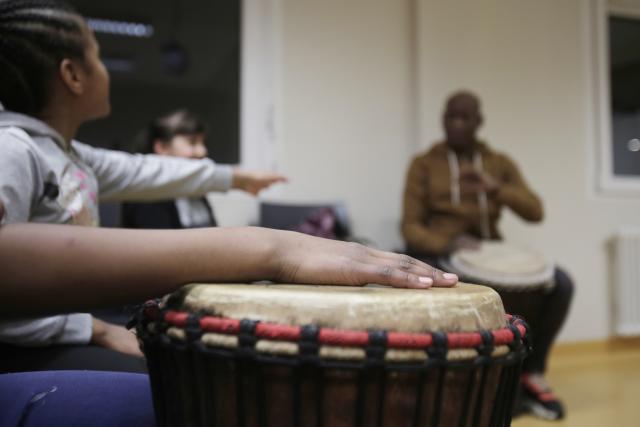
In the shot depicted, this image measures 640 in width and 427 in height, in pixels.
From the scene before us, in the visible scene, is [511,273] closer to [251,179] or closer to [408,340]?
[251,179]

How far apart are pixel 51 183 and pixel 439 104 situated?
2.33 meters

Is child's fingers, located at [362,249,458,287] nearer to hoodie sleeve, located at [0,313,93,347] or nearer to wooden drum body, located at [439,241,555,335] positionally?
hoodie sleeve, located at [0,313,93,347]

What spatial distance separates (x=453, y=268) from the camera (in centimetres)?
Result: 188

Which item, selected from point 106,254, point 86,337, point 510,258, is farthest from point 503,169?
point 106,254

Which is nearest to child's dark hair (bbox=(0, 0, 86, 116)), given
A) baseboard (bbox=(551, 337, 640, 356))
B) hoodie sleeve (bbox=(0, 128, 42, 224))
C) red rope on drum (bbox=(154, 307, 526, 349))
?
hoodie sleeve (bbox=(0, 128, 42, 224))

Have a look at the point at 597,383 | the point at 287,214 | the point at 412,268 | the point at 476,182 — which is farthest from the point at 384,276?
the point at 597,383

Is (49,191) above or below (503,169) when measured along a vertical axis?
below

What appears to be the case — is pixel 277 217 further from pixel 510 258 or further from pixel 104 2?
pixel 104 2

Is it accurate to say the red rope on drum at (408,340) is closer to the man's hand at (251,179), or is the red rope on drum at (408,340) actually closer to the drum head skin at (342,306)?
the drum head skin at (342,306)

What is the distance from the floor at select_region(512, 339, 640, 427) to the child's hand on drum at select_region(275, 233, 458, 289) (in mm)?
1628

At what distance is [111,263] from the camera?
0.51m

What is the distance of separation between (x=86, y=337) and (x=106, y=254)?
455 millimetres

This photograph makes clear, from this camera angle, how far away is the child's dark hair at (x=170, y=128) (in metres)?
2.18

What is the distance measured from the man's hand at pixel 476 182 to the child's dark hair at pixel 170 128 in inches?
45.4
